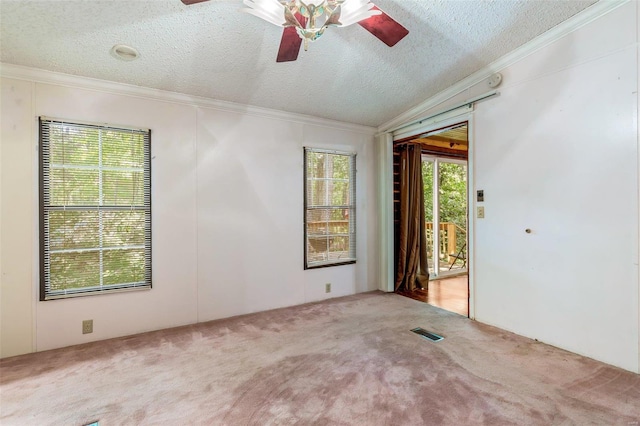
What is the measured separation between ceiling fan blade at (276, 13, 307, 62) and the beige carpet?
7.59 feet

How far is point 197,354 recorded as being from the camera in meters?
2.47

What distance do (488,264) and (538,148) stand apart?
1.23 meters

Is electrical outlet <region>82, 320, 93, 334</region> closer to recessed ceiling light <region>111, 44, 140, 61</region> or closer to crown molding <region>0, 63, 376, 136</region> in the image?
crown molding <region>0, 63, 376, 136</region>

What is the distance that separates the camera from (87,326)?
2.70 m

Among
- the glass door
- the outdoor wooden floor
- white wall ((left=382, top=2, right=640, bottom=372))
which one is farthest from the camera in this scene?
the glass door

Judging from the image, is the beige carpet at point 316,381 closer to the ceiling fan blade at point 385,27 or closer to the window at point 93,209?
the window at point 93,209

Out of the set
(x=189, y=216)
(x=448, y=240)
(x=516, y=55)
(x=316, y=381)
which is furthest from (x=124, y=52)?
(x=448, y=240)

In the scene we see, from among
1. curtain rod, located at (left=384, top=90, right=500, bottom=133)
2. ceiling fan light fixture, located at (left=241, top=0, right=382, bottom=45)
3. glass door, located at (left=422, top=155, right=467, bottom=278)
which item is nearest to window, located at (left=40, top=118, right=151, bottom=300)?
ceiling fan light fixture, located at (left=241, top=0, right=382, bottom=45)

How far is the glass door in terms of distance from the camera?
5316 millimetres

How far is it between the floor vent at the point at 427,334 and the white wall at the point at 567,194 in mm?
701

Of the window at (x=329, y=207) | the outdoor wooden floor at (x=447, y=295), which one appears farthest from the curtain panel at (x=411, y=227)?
the window at (x=329, y=207)

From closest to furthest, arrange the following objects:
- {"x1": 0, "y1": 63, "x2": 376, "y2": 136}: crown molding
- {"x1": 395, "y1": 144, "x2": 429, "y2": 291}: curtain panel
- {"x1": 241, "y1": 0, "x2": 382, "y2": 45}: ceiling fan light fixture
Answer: {"x1": 241, "y1": 0, "x2": 382, "y2": 45}: ceiling fan light fixture, {"x1": 0, "y1": 63, "x2": 376, "y2": 136}: crown molding, {"x1": 395, "y1": 144, "x2": 429, "y2": 291}: curtain panel

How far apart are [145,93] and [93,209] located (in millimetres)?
1240

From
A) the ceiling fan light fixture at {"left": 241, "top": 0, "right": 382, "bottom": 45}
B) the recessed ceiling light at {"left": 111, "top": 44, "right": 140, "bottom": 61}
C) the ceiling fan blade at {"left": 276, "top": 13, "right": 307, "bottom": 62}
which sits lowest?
the ceiling fan light fixture at {"left": 241, "top": 0, "right": 382, "bottom": 45}
